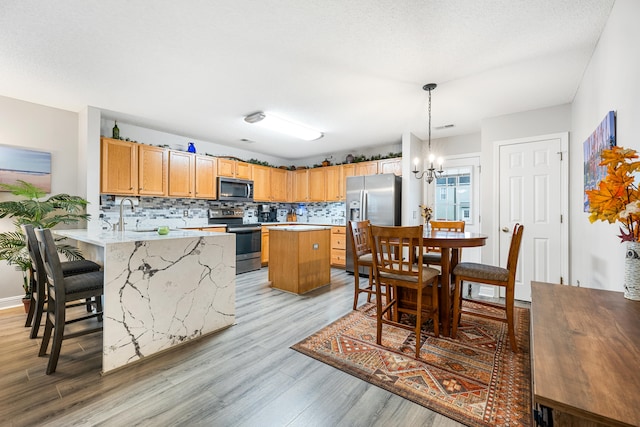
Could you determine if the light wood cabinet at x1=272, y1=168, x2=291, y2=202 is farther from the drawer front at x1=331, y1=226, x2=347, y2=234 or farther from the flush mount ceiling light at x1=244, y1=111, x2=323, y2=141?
the flush mount ceiling light at x1=244, y1=111, x2=323, y2=141

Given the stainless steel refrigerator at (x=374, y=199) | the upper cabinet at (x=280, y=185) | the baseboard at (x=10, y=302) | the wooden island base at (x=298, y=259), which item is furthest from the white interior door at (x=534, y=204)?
the baseboard at (x=10, y=302)

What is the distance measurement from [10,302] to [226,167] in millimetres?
3316

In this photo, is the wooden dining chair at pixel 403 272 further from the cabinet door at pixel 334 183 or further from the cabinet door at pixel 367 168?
the cabinet door at pixel 334 183

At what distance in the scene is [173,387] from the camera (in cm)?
179

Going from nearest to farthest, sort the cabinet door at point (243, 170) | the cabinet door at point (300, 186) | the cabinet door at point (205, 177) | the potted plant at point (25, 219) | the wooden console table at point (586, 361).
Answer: the wooden console table at point (586, 361)
the potted plant at point (25, 219)
the cabinet door at point (205, 177)
the cabinet door at point (243, 170)
the cabinet door at point (300, 186)

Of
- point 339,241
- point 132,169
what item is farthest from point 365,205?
point 132,169

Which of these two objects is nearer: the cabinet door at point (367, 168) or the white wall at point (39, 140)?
the white wall at point (39, 140)

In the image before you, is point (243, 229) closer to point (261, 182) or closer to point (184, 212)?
point (184, 212)

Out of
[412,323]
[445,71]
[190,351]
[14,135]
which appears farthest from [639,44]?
[14,135]

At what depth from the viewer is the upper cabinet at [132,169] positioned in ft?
12.5

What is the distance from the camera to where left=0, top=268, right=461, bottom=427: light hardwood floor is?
153 cm

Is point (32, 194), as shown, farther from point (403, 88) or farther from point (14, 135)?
point (403, 88)

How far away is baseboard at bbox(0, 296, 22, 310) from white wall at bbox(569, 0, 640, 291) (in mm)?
5722

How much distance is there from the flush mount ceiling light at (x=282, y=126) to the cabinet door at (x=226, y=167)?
139 cm
